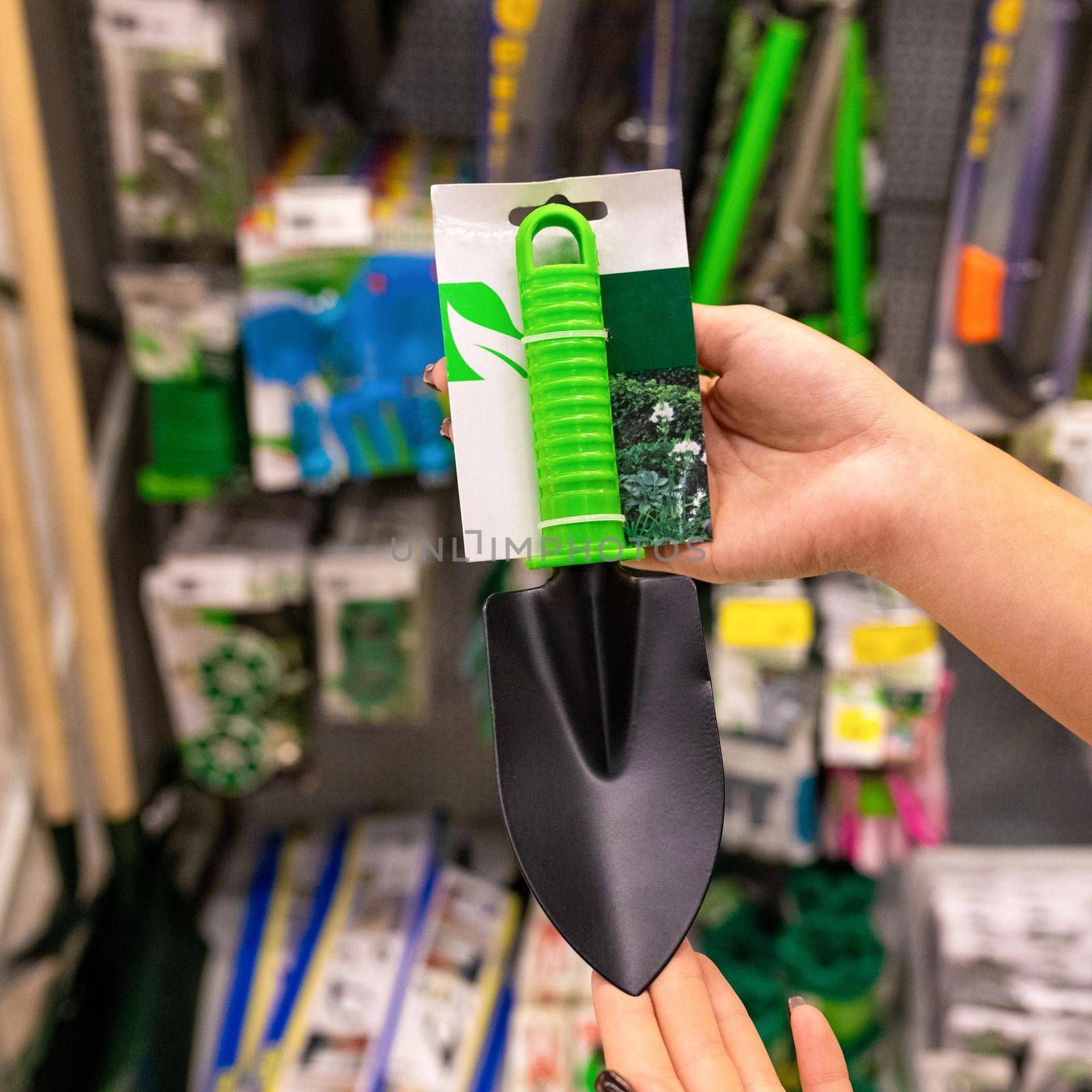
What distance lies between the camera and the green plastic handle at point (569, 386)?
1.80ft

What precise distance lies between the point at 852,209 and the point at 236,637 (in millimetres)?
887

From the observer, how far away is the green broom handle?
0.95 metres

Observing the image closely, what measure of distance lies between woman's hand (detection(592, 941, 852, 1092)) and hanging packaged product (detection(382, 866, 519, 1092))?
68 cm

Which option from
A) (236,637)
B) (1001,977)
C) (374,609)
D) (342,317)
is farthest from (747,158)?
(1001,977)

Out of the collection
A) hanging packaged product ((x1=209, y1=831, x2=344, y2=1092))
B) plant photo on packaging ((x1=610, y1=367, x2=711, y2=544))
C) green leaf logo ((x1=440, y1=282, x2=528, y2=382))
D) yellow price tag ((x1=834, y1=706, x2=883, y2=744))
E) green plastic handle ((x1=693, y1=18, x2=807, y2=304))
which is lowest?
hanging packaged product ((x1=209, y1=831, x2=344, y2=1092))

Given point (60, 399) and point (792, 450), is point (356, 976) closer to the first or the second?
point (60, 399)

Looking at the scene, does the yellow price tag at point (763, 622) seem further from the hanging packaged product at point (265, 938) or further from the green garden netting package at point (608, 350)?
the hanging packaged product at point (265, 938)

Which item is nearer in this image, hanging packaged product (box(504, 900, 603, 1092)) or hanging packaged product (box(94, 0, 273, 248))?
hanging packaged product (box(94, 0, 273, 248))

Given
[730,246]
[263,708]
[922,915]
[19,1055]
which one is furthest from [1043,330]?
[19,1055]

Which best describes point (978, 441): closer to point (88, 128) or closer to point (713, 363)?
point (713, 363)

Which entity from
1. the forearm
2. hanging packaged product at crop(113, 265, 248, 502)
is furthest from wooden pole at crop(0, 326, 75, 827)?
the forearm

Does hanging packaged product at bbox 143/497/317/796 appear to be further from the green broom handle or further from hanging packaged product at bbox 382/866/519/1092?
the green broom handle

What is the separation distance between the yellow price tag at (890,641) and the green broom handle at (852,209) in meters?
0.32

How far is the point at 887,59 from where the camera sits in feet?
3.58
